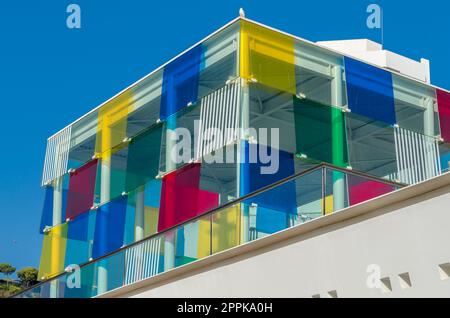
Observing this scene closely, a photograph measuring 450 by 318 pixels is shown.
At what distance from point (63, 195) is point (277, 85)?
7.75 metres

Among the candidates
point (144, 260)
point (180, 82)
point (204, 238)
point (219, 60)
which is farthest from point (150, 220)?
point (204, 238)

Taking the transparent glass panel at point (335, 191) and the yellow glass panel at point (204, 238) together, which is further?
the yellow glass panel at point (204, 238)

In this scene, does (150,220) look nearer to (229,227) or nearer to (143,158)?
(143,158)

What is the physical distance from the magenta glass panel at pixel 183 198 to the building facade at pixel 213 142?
0.10ft

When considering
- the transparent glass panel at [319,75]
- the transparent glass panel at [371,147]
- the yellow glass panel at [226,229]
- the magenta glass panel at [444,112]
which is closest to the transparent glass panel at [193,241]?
the yellow glass panel at [226,229]

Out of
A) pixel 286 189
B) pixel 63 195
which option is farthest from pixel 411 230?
pixel 63 195

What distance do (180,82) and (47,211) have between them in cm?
627

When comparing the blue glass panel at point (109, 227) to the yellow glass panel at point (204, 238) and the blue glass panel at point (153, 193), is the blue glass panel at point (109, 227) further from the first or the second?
the yellow glass panel at point (204, 238)

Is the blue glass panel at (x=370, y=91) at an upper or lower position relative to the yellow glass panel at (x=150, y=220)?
upper

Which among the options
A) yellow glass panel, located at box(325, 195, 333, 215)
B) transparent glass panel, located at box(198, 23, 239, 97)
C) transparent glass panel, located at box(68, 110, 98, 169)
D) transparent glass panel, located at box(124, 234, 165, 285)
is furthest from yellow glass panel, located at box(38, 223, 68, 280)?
yellow glass panel, located at box(325, 195, 333, 215)

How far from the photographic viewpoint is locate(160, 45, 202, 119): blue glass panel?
72.6 ft

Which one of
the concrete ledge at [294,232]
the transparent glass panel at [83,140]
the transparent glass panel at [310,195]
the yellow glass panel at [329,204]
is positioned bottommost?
the concrete ledge at [294,232]

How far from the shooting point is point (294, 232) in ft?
47.0

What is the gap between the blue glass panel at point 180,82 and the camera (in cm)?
2214
